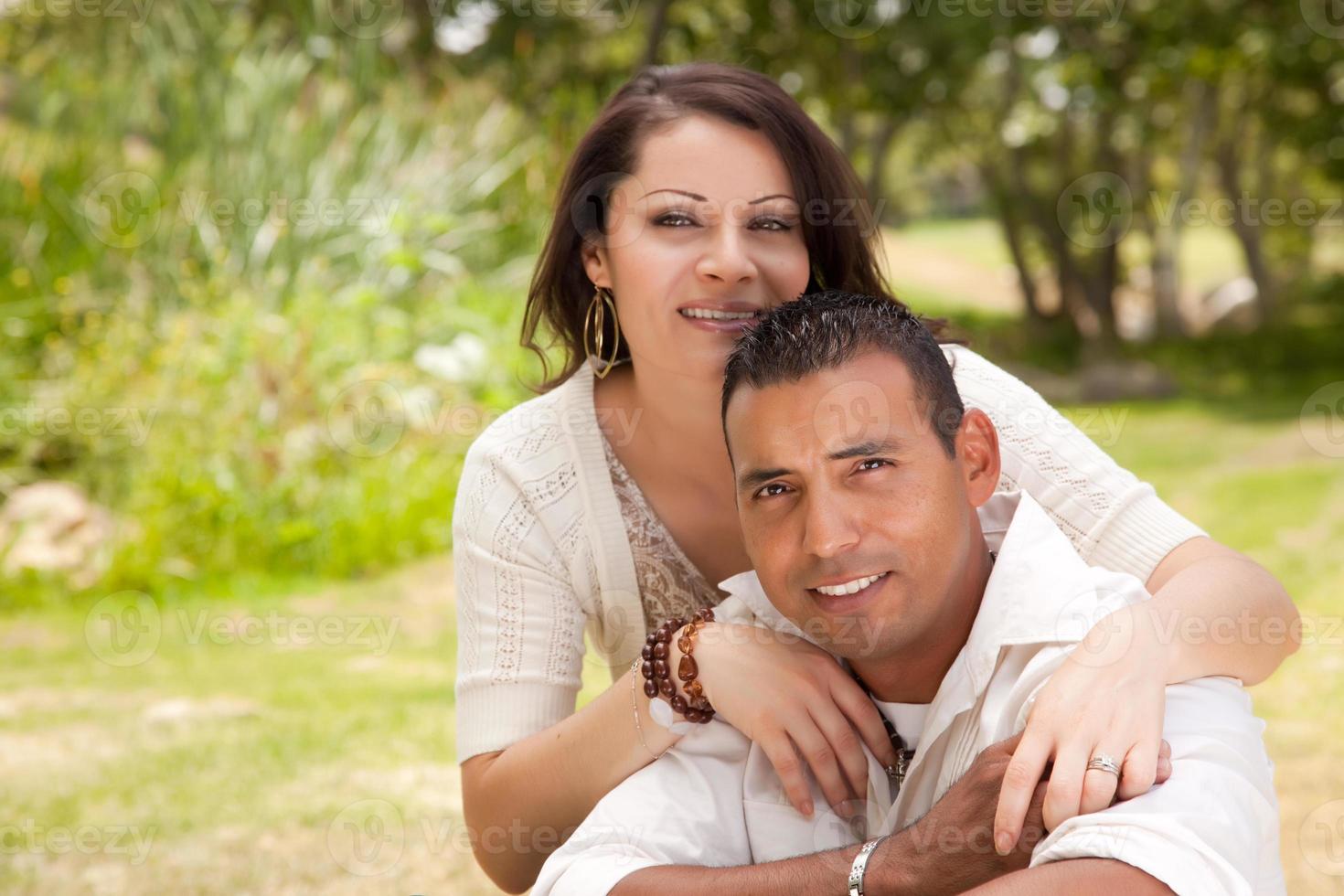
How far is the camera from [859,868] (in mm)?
1896

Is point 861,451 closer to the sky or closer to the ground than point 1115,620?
closer to the sky

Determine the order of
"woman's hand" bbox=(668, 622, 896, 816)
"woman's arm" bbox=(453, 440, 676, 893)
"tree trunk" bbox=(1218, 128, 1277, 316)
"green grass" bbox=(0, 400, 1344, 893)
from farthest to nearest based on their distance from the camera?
"tree trunk" bbox=(1218, 128, 1277, 316)
"green grass" bbox=(0, 400, 1344, 893)
"woman's arm" bbox=(453, 440, 676, 893)
"woman's hand" bbox=(668, 622, 896, 816)

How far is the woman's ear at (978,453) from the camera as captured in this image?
2.12 metres

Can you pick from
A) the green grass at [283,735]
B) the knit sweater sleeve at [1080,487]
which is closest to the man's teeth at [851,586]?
the knit sweater sleeve at [1080,487]

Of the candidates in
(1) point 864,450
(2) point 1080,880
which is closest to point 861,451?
(1) point 864,450

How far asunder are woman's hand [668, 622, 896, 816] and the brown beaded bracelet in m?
0.04

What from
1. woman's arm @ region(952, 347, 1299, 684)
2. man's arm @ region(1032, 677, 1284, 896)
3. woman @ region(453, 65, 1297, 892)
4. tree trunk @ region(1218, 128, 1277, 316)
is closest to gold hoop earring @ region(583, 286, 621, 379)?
woman @ region(453, 65, 1297, 892)

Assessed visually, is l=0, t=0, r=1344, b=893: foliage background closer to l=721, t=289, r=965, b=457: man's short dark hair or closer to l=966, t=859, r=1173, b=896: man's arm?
l=721, t=289, r=965, b=457: man's short dark hair

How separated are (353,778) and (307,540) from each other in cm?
267

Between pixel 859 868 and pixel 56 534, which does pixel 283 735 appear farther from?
pixel 859 868

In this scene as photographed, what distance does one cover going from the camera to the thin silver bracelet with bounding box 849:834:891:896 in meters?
1.88

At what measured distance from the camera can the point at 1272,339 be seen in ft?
50.3

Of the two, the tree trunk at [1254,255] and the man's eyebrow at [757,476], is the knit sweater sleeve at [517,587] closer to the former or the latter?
the man's eyebrow at [757,476]

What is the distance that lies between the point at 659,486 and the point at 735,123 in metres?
0.77
